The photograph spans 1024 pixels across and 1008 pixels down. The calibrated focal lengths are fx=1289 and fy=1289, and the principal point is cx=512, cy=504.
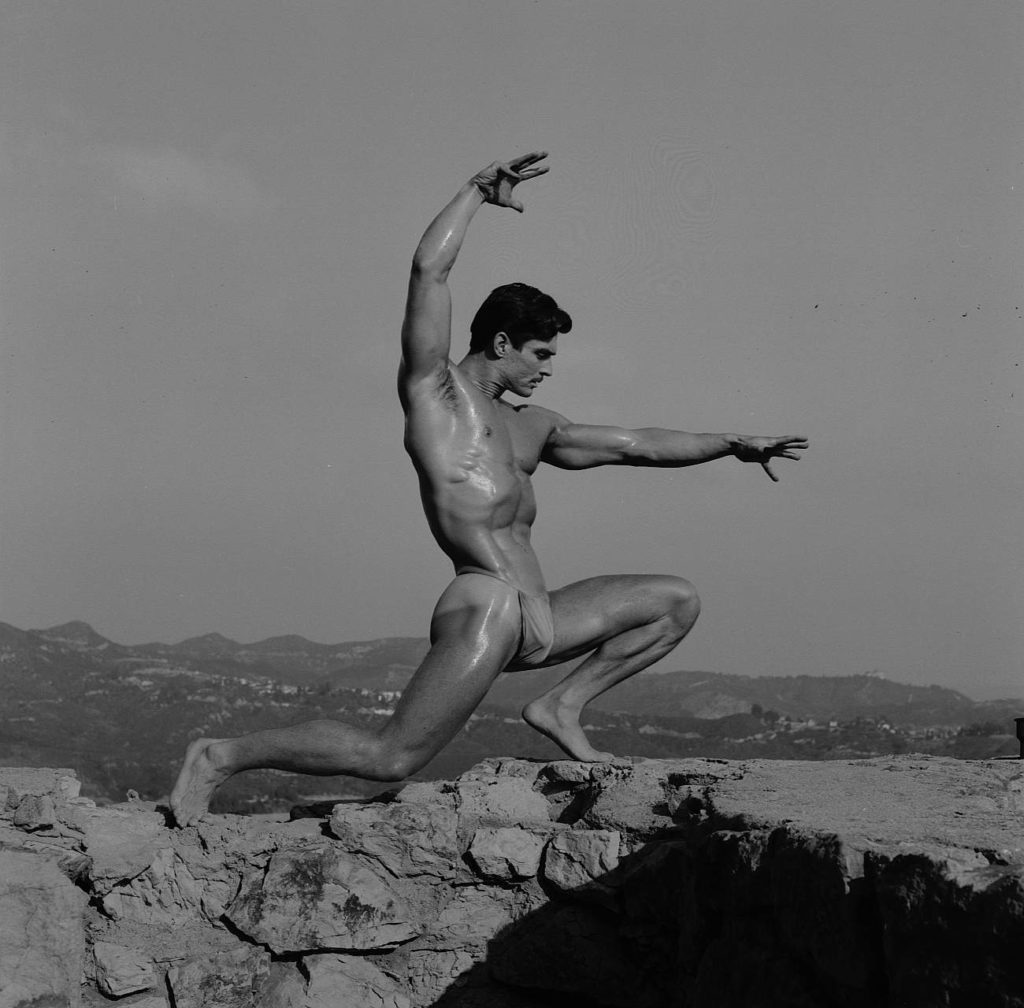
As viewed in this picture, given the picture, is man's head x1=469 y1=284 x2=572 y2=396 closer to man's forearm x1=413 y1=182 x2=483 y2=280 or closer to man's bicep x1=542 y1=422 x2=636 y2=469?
man's bicep x1=542 y1=422 x2=636 y2=469

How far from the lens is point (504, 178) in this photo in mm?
5840

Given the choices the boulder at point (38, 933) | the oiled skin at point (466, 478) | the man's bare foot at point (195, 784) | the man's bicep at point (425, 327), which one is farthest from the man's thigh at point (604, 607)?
the boulder at point (38, 933)

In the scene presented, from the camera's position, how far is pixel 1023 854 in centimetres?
345

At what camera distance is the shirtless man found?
5621 millimetres

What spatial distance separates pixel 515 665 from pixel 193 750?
1495 millimetres

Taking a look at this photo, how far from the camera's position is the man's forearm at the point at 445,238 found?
18.4 feet

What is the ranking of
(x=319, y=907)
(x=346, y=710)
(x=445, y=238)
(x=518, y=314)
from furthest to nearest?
1. (x=346, y=710)
2. (x=518, y=314)
3. (x=445, y=238)
4. (x=319, y=907)

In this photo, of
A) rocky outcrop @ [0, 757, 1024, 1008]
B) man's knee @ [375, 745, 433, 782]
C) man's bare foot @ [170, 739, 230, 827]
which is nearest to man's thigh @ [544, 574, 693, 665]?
rocky outcrop @ [0, 757, 1024, 1008]

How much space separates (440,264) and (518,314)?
614 millimetres

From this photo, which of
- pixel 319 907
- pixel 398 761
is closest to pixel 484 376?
pixel 398 761

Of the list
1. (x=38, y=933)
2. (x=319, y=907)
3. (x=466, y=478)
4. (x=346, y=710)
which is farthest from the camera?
(x=346, y=710)

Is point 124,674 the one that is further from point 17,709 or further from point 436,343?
point 436,343

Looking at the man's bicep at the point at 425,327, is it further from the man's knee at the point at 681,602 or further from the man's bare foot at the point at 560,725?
the man's bare foot at the point at 560,725

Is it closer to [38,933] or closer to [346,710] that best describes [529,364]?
[38,933]
